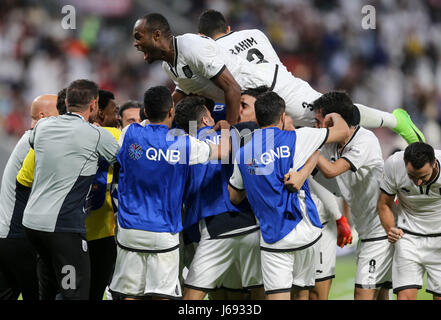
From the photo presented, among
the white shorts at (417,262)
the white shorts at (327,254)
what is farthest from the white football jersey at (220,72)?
the white shorts at (417,262)

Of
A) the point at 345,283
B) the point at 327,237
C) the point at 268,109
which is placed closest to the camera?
the point at 268,109

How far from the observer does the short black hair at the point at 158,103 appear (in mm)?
5027

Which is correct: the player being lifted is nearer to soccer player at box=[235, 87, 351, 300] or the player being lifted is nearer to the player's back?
the player's back

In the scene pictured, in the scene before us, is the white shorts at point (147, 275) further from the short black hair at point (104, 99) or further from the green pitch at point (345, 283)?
the green pitch at point (345, 283)

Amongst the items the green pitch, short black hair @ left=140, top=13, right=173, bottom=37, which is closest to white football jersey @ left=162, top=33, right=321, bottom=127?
short black hair @ left=140, top=13, right=173, bottom=37

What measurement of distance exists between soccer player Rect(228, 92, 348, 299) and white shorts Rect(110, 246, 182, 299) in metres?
0.69

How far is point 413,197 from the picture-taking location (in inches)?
219

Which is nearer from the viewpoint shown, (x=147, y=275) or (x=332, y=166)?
(x=147, y=275)

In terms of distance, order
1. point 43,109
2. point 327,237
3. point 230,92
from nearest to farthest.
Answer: point 230,92
point 43,109
point 327,237

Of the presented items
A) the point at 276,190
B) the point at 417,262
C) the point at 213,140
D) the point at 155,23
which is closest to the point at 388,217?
the point at 417,262

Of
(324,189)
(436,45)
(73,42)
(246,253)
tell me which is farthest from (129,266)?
(436,45)

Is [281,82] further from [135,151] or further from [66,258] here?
[66,258]

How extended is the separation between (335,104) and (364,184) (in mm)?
874
